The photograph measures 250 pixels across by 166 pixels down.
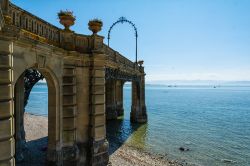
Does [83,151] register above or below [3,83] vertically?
below

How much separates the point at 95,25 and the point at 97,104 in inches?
Result: 170

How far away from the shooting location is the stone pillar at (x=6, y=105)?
7703mm

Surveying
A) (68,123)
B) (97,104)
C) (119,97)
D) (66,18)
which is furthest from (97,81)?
(119,97)

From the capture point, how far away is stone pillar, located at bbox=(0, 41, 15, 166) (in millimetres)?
7703

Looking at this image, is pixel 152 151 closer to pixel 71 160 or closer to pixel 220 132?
pixel 71 160

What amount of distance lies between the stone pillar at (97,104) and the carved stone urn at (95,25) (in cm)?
33

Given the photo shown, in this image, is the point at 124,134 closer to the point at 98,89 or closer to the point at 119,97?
the point at 119,97

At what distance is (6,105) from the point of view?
311 inches

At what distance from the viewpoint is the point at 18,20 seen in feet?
32.2

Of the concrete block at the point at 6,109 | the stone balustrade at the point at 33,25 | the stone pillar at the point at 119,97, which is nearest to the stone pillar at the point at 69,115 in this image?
the stone balustrade at the point at 33,25

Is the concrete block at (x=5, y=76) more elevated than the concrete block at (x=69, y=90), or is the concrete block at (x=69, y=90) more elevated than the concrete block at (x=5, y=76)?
the concrete block at (x=5, y=76)

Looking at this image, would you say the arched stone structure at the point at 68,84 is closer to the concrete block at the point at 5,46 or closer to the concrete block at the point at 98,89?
the concrete block at the point at 98,89

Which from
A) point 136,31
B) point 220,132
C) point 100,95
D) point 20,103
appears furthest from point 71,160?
point 220,132

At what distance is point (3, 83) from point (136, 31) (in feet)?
79.1
